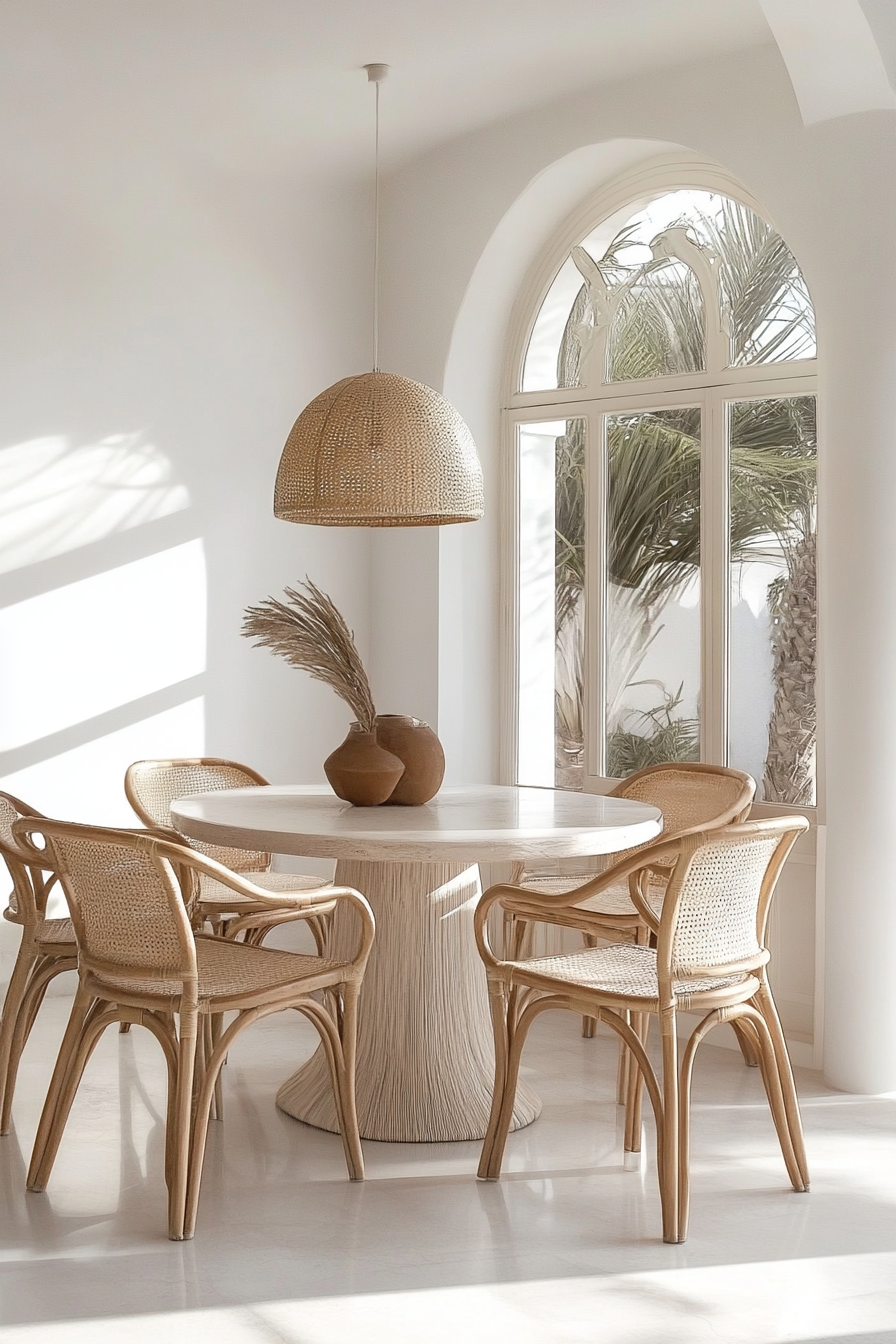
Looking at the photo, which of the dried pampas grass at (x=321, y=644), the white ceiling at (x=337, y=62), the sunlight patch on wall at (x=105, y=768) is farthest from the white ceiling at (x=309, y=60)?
the sunlight patch on wall at (x=105, y=768)

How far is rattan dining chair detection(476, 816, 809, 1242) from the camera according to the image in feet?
9.13

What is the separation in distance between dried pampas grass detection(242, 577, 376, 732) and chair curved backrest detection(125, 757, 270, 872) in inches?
29.1

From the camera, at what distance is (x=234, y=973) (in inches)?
117

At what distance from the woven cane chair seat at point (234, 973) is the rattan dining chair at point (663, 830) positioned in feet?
2.26

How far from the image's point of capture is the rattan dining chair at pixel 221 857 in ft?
12.5

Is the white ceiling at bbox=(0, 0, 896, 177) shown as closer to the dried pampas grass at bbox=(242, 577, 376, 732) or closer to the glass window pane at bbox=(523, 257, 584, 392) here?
the glass window pane at bbox=(523, 257, 584, 392)

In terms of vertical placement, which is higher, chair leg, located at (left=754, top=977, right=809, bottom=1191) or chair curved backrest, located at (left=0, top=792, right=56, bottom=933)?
chair curved backrest, located at (left=0, top=792, right=56, bottom=933)

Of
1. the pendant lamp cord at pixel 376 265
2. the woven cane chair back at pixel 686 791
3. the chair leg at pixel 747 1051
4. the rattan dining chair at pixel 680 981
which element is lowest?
the chair leg at pixel 747 1051

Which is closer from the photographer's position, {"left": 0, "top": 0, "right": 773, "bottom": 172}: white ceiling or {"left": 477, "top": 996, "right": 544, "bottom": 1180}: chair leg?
{"left": 477, "top": 996, "right": 544, "bottom": 1180}: chair leg

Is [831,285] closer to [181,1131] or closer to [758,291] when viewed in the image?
[758,291]

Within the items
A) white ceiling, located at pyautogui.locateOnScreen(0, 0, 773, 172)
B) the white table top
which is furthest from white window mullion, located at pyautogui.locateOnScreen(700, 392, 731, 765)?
white ceiling, located at pyautogui.locateOnScreen(0, 0, 773, 172)

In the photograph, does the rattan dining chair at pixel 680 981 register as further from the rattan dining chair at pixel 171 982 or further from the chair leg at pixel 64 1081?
the chair leg at pixel 64 1081

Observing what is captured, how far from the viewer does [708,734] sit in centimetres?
459

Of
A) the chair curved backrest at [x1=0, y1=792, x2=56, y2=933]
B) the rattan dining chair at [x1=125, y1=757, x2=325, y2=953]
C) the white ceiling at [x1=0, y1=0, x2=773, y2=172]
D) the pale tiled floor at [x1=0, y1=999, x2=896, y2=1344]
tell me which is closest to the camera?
the pale tiled floor at [x1=0, y1=999, x2=896, y2=1344]
